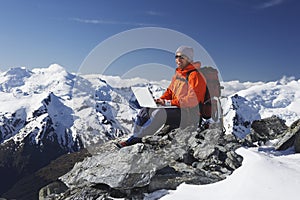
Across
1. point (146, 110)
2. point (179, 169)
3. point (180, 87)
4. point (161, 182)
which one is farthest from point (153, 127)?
point (161, 182)

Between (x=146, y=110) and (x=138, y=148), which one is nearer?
(x=138, y=148)

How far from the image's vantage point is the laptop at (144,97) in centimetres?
1298

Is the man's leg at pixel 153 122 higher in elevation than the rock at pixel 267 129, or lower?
higher

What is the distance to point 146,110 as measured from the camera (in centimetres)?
1312

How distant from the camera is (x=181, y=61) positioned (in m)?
13.5

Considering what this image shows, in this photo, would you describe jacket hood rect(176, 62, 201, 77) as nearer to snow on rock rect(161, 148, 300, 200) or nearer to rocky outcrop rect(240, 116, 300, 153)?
snow on rock rect(161, 148, 300, 200)

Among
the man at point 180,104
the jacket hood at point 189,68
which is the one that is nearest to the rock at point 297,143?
the man at point 180,104

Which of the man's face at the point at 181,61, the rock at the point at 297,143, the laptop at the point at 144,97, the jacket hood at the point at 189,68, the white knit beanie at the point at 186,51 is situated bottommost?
the rock at the point at 297,143

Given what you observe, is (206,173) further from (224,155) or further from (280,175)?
(280,175)

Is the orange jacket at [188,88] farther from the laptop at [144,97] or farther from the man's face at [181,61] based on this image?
the laptop at [144,97]

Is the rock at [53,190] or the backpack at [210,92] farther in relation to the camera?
the backpack at [210,92]

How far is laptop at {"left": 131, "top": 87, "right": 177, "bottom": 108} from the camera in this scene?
13.0 m

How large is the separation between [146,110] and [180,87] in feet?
5.69

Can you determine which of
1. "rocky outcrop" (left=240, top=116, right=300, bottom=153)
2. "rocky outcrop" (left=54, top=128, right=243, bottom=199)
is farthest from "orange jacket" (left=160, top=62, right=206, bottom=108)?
"rocky outcrop" (left=240, top=116, right=300, bottom=153)
